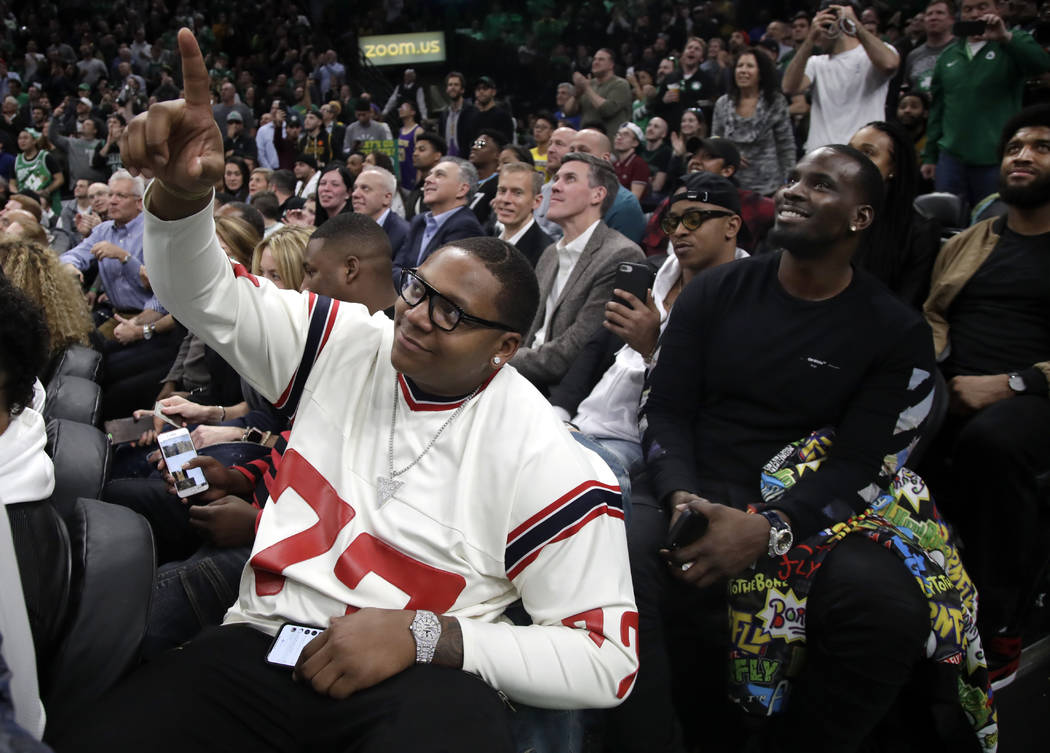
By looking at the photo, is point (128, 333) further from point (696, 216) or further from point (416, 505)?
point (416, 505)

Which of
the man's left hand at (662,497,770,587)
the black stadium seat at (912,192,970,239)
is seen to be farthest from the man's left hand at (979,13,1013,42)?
the man's left hand at (662,497,770,587)

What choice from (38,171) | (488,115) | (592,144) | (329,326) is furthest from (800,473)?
(38,171)

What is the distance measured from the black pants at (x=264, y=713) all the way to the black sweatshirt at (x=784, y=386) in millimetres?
1077

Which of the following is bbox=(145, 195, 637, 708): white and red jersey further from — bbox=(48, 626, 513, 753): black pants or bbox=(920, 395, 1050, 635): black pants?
bbox=(920, 395, 1050, 635): black pants

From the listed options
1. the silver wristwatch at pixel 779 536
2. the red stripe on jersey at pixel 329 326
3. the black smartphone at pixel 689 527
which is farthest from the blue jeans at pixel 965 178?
the red stripe on jersey at pixel 329 326

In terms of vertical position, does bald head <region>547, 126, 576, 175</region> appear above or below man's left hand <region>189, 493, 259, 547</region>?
below

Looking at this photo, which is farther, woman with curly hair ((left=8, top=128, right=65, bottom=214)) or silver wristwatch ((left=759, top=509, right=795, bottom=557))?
woman with curly hair ((left=8, top=128, right=65, bottom=214))

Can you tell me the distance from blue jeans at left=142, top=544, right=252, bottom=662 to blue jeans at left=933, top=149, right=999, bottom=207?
15.7 ft

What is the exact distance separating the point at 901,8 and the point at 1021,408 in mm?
9547

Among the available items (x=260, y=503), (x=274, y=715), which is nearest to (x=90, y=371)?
(x=260, y=503)

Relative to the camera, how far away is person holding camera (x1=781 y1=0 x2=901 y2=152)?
194 inches

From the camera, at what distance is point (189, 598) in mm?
2068

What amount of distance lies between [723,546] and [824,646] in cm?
Answer: 36

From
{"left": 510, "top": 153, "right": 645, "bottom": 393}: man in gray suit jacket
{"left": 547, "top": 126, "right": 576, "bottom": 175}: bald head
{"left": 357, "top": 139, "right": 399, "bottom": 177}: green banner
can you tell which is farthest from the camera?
{"left": 357, "top": 139, "right": 399, "bottom": 177}: green banner
